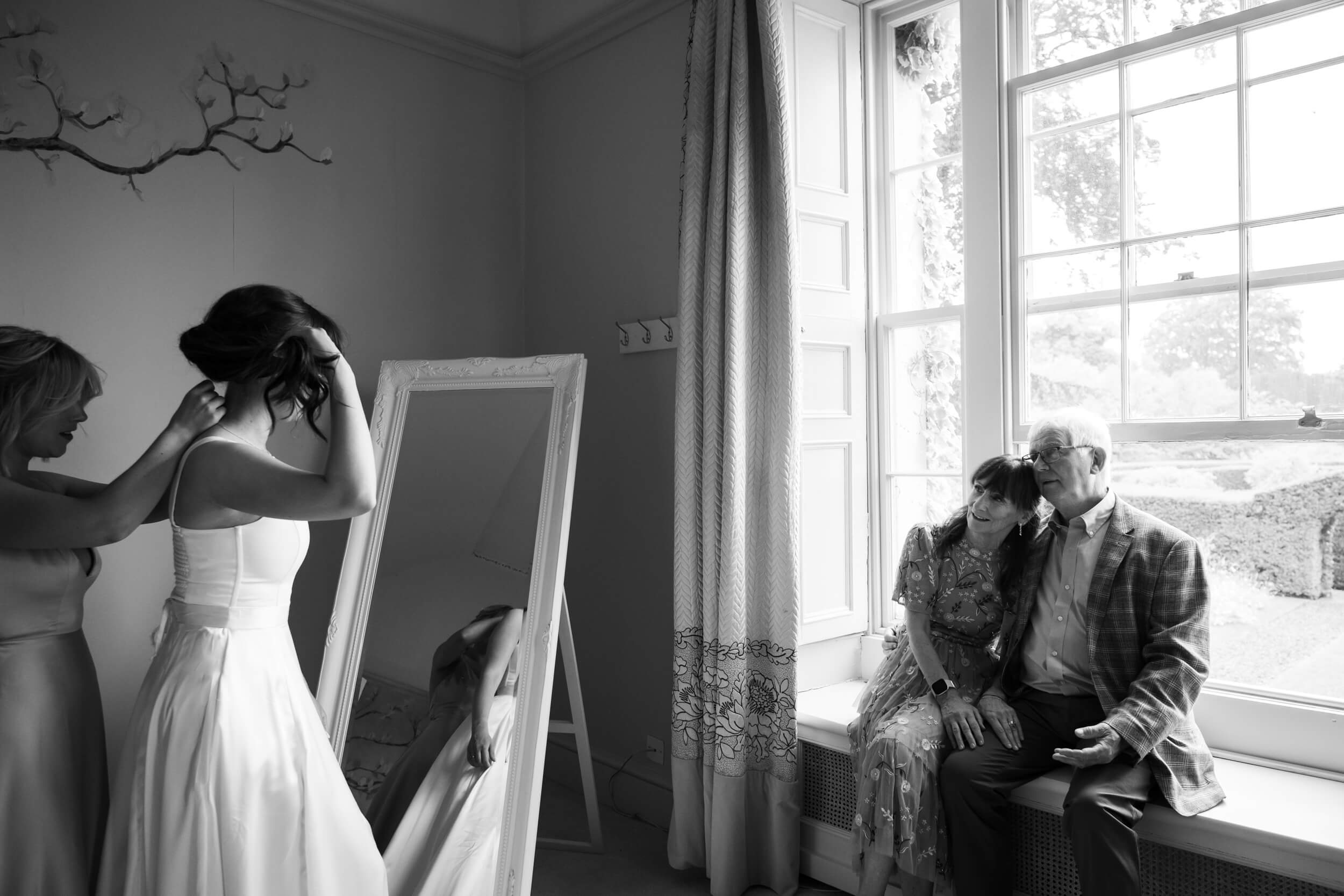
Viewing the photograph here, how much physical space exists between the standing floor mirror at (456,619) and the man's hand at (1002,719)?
112 centimetres

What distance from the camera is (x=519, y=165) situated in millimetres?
3768

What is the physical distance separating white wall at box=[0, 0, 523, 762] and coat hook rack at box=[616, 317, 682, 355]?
2.13ft

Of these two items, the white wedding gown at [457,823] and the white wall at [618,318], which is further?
the white wall at [618,318]

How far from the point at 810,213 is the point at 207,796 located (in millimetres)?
2152

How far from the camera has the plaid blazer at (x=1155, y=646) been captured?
1936mm

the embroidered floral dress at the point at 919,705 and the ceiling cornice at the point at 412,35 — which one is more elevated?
the ceiling cornice at the point at 412,35

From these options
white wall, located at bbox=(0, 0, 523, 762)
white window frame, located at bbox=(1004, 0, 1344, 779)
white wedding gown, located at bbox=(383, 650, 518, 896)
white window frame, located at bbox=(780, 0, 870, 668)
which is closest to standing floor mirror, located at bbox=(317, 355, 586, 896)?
white wedding gown, located at bbox=(383, 650, 518, 896)

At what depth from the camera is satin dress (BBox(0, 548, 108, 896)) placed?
5.63ft

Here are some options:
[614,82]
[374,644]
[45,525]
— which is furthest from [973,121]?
[45,525]

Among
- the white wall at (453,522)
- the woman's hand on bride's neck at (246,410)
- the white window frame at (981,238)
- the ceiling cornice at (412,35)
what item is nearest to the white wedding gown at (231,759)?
the woman's hand on bride's neck at (246,410)

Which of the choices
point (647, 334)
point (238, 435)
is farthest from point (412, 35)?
point (238, 435)

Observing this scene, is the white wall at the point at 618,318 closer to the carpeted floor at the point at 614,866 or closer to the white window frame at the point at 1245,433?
the carpeted floor at the point at 614,866

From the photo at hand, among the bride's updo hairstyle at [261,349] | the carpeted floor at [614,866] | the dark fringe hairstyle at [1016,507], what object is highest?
the bride's updo hairstyle at [261,349]

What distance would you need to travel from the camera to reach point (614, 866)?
9.29 feet
